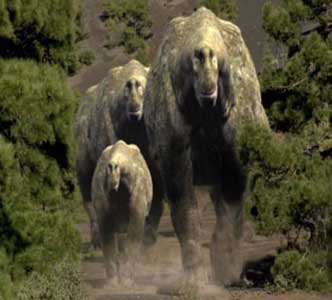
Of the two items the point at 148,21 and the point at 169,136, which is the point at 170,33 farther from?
the point at 148,21

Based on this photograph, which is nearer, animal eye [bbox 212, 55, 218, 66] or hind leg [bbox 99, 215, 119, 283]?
animal eye [bbox 212, 55, 218, 66]

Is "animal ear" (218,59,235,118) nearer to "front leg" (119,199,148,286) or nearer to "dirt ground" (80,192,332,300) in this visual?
"dirt ground" (80,192,332,300)

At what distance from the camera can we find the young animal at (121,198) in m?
16.6

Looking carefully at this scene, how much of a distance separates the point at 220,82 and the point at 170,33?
109cm

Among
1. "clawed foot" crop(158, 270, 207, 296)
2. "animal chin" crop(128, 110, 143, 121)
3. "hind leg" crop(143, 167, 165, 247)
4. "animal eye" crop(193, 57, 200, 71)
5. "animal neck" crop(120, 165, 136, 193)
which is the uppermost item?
"animal eye" crop(193, 57, 200, 71)

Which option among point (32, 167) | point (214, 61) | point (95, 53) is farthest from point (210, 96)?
point (95, 53)

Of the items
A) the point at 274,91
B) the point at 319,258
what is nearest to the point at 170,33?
the point at 274,91

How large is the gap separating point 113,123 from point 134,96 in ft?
3.51

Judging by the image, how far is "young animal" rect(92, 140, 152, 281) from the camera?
16.6m

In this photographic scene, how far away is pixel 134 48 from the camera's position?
166 ft

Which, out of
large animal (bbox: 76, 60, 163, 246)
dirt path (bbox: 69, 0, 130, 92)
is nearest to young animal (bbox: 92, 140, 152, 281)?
large animal (bbox: 76, 60, 163, 246)

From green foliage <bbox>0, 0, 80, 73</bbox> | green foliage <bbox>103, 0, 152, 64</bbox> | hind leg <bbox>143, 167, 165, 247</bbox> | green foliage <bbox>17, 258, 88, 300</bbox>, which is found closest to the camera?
green foliage <bbox>0, 0, 80, 73</bbox>

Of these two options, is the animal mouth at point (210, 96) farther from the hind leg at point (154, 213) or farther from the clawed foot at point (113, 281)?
the hind leg at point (154, 213)

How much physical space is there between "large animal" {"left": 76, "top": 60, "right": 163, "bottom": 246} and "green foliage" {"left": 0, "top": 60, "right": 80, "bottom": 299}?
8.13 meters
